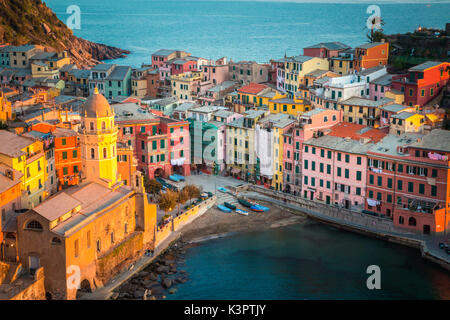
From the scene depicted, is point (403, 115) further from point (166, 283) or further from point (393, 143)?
point (166, 283)

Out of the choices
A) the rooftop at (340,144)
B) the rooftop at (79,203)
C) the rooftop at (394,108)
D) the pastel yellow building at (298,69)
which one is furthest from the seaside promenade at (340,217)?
the pastel yellow building at (298,69)

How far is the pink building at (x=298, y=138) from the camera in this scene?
6406cm

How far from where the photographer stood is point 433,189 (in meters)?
56.0

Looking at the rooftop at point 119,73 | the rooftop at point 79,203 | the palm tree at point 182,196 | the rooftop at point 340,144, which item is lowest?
the palm tree at point 182,196

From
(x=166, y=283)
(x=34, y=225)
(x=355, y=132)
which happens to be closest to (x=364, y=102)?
(x=355, y=132)

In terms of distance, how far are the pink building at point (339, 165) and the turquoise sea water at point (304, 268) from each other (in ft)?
12.2

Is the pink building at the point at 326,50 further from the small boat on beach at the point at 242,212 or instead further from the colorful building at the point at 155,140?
the small boat on beach at the point at 242,212

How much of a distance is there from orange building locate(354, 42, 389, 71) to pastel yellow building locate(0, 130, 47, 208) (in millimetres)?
39213

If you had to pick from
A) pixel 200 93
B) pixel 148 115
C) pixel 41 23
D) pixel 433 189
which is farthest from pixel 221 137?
pixel 41 23

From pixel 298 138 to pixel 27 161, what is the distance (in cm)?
2381

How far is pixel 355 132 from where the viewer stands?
63.9 m

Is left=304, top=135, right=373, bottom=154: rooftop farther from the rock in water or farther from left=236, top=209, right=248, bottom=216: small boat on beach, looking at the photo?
the rock in water

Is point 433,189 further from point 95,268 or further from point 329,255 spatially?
point 95,268

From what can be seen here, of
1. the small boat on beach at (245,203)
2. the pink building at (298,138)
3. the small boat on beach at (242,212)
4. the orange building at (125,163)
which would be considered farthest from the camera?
the pink building at (298,138)
